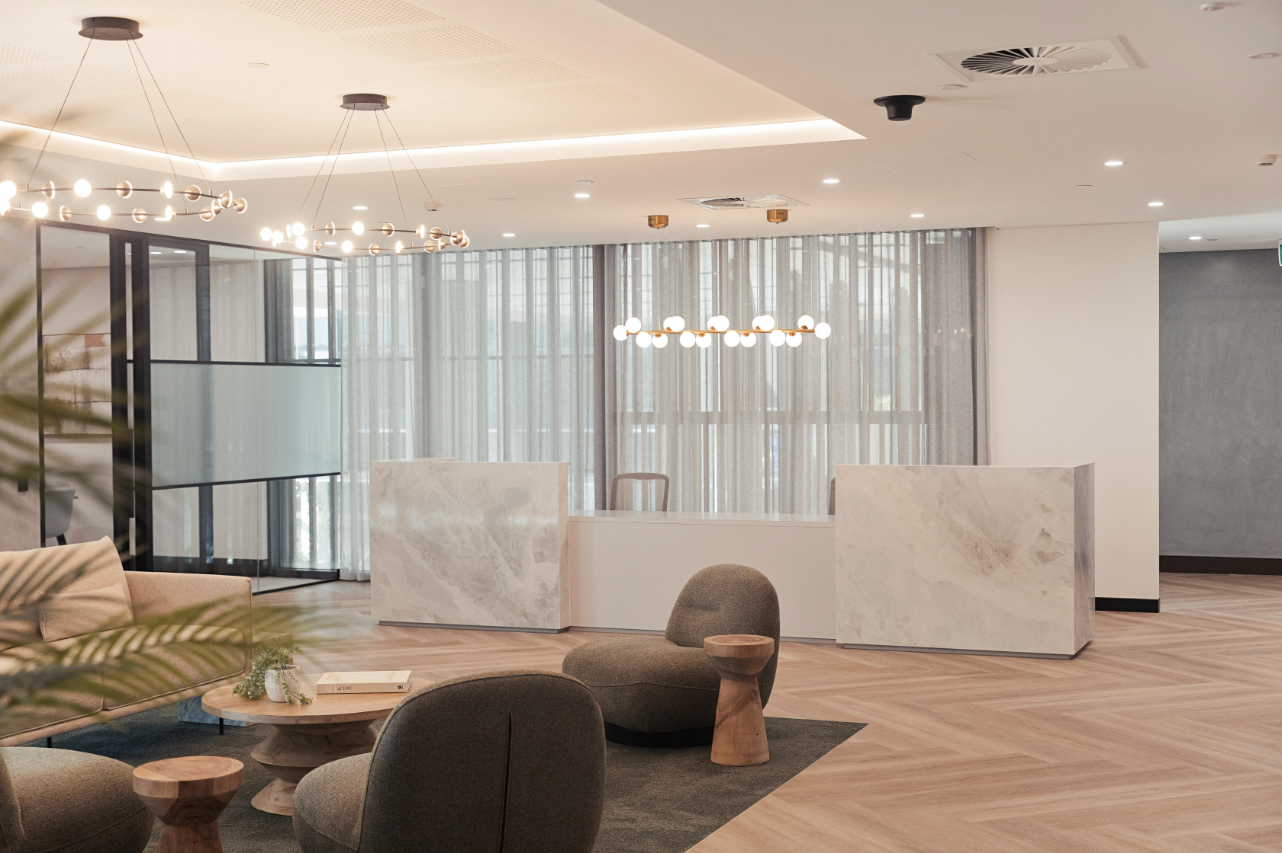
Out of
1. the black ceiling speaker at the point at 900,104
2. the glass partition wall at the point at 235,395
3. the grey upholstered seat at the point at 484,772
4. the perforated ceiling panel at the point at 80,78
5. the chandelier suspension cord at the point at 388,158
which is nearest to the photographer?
the grey upholstered seat at the point at 484,772

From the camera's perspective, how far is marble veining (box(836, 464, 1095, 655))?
727 centimetres

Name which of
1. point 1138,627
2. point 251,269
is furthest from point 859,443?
point 251,269

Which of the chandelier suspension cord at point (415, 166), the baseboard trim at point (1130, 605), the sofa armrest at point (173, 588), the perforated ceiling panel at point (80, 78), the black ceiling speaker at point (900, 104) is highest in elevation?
the perforated ceiling panel at point (80, 78)

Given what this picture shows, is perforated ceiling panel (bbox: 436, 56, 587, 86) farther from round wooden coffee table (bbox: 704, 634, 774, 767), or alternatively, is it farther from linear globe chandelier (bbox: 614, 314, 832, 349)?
round wooden coffee table (bbox: 704, 634, 774, 767)

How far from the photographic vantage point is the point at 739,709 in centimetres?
512

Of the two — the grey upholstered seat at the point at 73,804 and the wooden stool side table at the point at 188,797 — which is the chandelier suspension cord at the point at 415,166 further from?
the wooden stool side table at the point at 188,797

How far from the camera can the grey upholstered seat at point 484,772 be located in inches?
125

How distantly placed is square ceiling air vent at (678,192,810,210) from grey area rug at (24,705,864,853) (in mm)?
3459

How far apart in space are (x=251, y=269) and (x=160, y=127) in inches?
122

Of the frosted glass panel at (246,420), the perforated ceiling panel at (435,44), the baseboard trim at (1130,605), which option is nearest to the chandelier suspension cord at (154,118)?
the perforated ceiling panel at (435,44)

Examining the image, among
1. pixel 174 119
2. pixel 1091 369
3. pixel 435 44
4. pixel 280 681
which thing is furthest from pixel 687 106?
pixel 1091 369

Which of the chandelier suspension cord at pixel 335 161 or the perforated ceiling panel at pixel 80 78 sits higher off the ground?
the perforated ceiling panel at pixel 80 78

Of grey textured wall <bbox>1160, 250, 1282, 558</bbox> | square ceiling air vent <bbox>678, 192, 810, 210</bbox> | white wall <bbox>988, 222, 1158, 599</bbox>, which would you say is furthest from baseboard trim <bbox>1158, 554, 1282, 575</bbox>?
square ceiling air vent <bbox>678, 192, 810, 210</bbox>

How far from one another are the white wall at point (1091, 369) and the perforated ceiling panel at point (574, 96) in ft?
14.4
